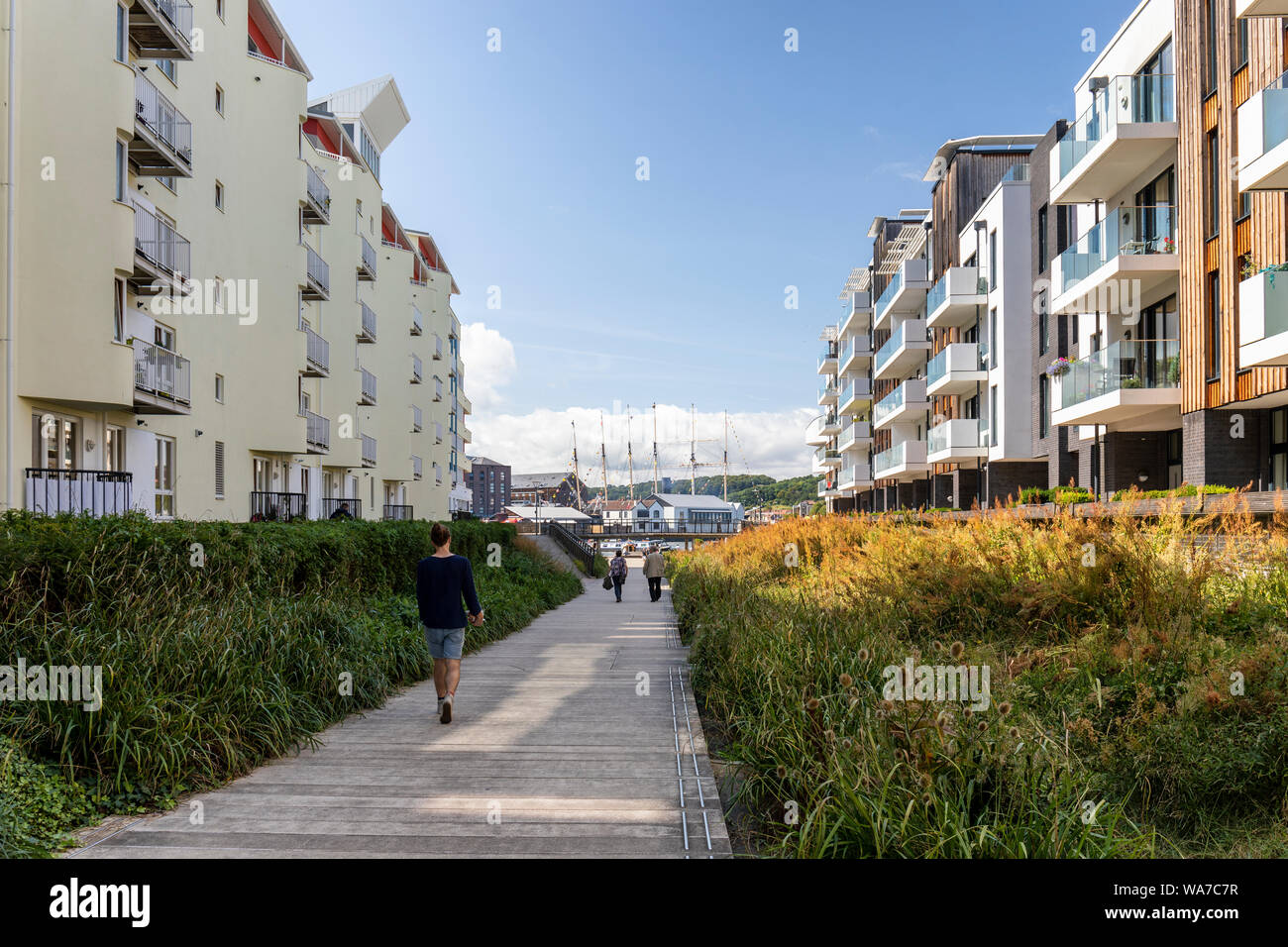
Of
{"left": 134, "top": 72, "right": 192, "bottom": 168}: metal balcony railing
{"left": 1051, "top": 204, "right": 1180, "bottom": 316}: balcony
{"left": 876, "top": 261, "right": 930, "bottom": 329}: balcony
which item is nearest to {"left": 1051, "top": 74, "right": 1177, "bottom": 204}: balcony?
{"left": 1051, "top": 204, "right": 1180, "bottom": 316}: balcony

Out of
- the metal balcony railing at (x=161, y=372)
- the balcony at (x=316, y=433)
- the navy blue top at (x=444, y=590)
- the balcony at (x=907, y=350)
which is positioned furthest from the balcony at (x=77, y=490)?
the balcony at (x=907, y=350)

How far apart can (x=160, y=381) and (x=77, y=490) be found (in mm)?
3262

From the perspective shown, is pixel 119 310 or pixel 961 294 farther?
pixel 961 294

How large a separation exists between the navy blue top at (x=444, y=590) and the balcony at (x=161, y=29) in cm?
Answer: 1630

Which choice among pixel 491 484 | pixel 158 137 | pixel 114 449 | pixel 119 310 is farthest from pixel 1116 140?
pixel 491 484

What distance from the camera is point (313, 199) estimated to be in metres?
30.1

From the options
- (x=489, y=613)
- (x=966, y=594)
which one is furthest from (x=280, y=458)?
(x=966, y=594)

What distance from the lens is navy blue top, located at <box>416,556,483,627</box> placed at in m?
8.01

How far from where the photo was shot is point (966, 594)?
9.50 m

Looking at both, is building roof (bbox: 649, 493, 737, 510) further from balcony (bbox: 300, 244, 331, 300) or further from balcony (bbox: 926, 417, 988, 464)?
balcony (bbox: 300, 244, 331, 300)

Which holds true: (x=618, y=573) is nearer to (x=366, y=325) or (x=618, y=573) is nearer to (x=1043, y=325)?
(x=1043, y=325)

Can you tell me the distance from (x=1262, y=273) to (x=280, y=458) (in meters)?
27.0

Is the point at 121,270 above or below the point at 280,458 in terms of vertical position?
above

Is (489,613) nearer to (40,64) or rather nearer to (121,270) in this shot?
(121,270)
